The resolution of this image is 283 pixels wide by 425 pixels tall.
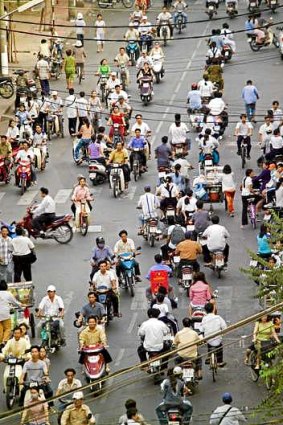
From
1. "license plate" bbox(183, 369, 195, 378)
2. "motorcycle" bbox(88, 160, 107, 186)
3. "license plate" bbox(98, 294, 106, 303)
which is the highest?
"license plate" bbox(98, 294, 106, 303)

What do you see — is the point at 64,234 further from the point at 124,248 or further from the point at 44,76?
the point at 44,76

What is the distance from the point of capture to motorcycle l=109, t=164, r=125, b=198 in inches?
1490

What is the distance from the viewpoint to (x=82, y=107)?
1727 inches

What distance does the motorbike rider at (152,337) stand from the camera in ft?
87.0

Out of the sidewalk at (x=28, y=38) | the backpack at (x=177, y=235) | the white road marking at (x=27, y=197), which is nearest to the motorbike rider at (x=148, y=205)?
the backpack at (x=177, y=235)

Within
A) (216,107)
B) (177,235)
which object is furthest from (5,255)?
(216,107)

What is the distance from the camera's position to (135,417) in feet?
74.4

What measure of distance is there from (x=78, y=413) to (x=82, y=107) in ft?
68.7

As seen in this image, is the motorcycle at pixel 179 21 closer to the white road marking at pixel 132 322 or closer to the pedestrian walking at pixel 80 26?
the pedestrian walking at pixel 80 26

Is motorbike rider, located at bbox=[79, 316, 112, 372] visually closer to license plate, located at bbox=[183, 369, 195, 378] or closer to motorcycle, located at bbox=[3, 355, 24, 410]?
motorcycle, located at bbox=[3, 355, 24, 410]

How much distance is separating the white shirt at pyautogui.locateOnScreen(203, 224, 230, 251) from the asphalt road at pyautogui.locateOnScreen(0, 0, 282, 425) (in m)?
0.64

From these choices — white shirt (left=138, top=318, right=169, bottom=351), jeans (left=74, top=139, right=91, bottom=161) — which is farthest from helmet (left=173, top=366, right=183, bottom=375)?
jeans (left=74, top=139, right=91, bottom=161)

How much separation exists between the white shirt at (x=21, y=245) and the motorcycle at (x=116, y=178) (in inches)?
274

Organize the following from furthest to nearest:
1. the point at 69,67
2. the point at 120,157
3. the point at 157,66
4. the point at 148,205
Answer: the point at 157,66 → the point at 69,67 → the point at 120,157 → the point at 148,205
